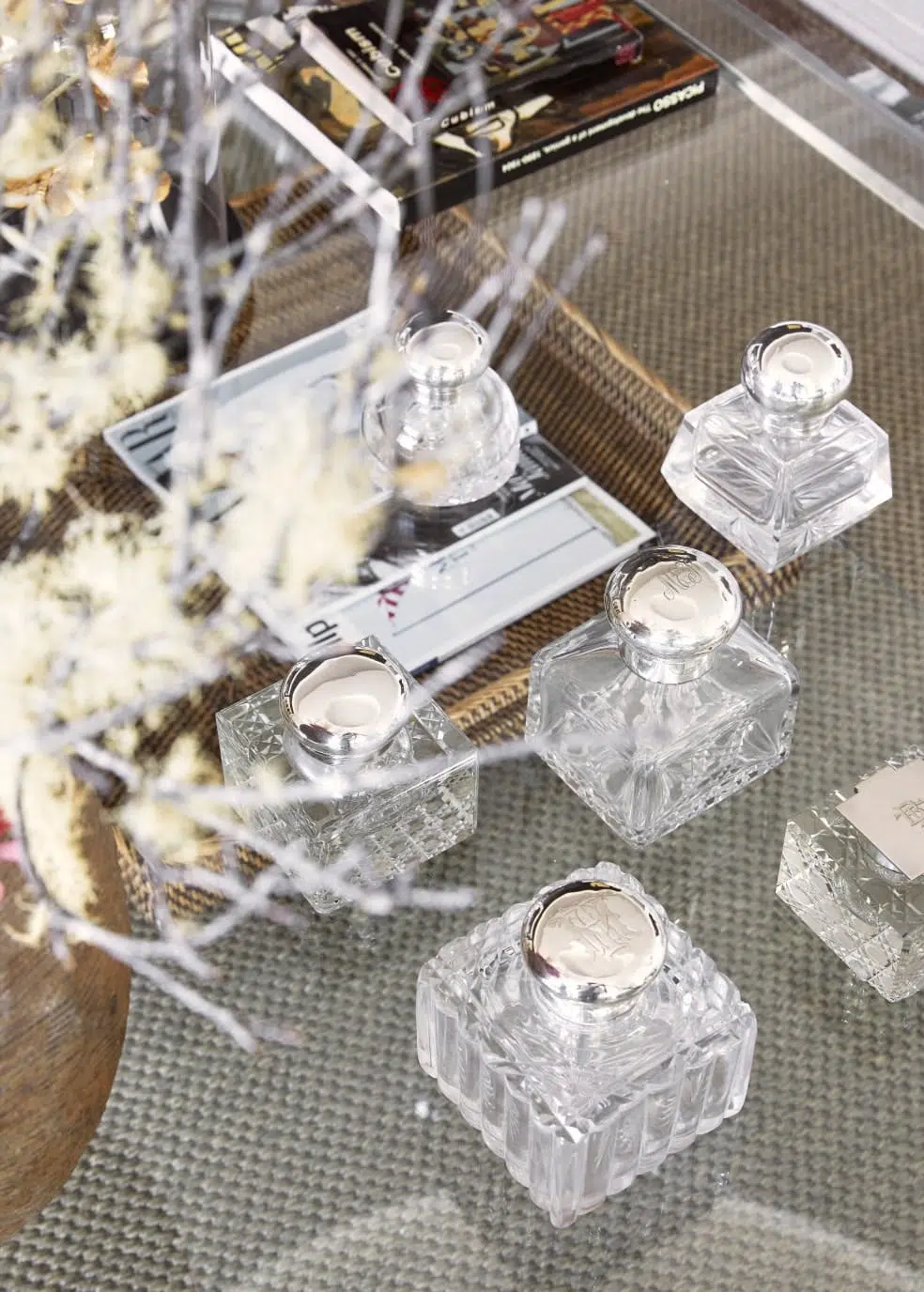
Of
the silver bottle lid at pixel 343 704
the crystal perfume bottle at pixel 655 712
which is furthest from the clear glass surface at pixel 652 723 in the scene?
the silver bottle lid at pixel 343 704

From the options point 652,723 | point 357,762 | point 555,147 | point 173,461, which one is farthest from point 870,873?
point 555,147

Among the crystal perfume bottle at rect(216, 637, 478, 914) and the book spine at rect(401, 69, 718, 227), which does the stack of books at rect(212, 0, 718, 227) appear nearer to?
the book spine at rect(401, 69, 718, 227)

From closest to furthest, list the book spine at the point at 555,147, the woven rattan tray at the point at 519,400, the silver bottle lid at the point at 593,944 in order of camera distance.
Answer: the silver bottle lid at the point at 593,944 → the woven rattan tray at the point at 519,400 → the book spine at the point at 555,147

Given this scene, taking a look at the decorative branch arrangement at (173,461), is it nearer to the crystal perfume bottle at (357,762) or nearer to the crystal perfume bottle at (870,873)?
the crystal perfume bottle at (357,762)

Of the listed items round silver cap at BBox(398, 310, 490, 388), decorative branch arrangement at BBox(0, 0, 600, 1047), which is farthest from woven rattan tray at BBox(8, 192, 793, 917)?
round silver cap at BBox(398, 310, 490, 388)

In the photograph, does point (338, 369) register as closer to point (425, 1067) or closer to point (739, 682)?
point (739, 682)

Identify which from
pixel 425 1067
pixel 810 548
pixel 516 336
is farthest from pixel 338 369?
pixel 425 1067
